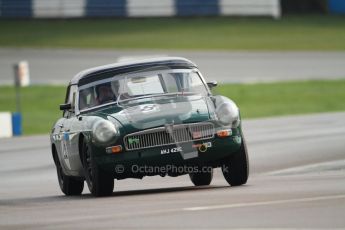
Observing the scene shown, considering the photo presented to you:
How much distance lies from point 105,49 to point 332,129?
20.9m

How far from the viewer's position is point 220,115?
439 inches

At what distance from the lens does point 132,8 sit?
45.5 metres

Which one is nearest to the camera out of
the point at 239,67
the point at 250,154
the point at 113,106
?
the point at 113,106

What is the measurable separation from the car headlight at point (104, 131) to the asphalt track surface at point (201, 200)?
1.91 feet

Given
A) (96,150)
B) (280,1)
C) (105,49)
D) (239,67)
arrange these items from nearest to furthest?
(96,150), (239,67), (105,49), (280,1)

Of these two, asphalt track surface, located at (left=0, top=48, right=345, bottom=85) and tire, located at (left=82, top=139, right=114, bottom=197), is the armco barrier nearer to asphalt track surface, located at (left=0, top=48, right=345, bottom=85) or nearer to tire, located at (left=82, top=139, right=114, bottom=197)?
asphalt track surface, located at (left=0, top=48, right=345, bottom=85)

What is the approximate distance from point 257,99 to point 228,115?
2294 centimetres

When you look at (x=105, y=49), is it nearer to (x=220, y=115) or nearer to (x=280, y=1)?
(x=280, y=1)

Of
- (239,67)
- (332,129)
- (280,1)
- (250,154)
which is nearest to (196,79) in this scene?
(250,154)

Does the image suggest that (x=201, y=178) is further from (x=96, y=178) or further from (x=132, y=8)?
(x=132, y=8)

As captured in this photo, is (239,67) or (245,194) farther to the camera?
(239,67)

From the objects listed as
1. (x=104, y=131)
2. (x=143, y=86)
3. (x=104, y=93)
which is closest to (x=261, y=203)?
(x=104, y=131)

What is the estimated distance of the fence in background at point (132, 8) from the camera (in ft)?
148

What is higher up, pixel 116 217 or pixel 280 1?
pixel 116 217
